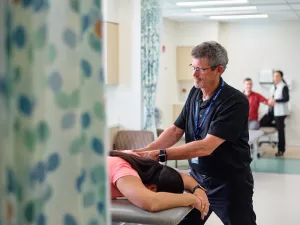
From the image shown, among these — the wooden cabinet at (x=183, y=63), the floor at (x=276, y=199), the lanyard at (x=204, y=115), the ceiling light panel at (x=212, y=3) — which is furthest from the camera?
the wooden cabinet at (x=183, y=63)

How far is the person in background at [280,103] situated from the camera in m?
7.73

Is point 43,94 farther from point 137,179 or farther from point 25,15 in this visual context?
point 137,179

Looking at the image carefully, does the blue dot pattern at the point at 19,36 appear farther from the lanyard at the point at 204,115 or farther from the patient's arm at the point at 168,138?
the patient's arm at the point at 168,138

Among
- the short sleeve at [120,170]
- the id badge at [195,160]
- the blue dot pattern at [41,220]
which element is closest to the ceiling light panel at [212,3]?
the id badge at [195,160]

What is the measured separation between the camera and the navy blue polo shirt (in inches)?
92.8

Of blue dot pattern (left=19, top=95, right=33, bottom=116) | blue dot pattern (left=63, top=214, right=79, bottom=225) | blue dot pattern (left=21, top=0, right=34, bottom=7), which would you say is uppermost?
blue dot pattern (left=21, top=0, right=34, bottom=7)

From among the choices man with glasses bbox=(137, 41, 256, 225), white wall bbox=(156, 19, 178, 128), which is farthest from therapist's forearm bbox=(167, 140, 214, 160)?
white wall bbox=(156, 19, 178, 128)

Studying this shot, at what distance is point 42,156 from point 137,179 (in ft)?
4.30

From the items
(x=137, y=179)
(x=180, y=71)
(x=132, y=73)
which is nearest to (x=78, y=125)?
(x=137, y=179)

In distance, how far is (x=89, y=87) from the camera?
2.81 ft

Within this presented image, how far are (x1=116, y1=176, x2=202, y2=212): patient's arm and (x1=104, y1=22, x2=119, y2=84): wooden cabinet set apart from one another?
121 inches

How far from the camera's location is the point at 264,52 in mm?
9258

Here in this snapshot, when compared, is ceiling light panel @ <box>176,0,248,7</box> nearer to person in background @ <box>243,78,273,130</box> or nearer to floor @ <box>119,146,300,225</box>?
person in background @ <box>243,78,273,130</box>

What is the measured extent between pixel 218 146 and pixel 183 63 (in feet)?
23.2
